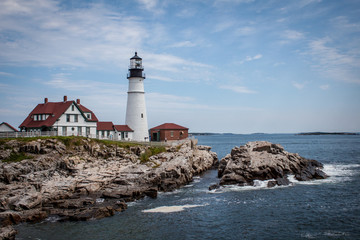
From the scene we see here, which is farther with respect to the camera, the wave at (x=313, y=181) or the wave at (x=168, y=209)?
the wave at (x=313, y=181)

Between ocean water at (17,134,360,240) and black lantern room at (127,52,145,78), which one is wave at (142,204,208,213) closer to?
ocean water at (17,134,360,240)

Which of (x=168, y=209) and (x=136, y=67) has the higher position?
(x=136, y=67)

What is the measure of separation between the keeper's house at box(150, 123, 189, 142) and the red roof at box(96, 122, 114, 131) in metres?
9.08

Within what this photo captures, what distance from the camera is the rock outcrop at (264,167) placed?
1511 inches

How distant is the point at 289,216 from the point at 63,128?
3582cm

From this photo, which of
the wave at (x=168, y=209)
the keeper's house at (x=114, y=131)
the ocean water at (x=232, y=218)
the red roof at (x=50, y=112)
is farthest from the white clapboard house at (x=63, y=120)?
the wave at (x=168, y=209)

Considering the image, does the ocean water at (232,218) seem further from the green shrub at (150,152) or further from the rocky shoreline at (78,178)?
the green shrub at (150,152)

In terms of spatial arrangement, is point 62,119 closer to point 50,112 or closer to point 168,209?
point 50,112

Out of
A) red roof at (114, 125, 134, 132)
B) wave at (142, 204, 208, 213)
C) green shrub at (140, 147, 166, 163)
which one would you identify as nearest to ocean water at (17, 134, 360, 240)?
wave at (142, 204, 208, 213)

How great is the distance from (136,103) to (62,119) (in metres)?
13.0

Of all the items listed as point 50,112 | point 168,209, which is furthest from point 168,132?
point 168,209

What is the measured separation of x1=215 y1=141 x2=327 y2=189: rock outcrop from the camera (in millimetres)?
38375

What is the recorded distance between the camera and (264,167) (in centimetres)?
4006

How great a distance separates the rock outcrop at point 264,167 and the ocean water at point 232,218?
3.74m
